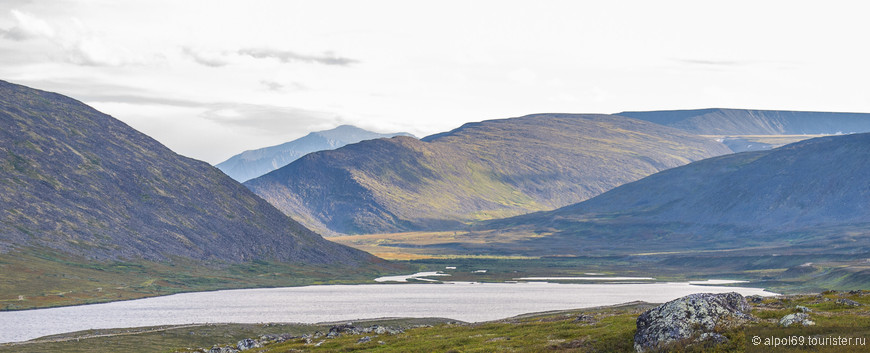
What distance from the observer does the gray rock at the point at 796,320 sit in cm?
5099

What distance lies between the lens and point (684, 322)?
49031 mm

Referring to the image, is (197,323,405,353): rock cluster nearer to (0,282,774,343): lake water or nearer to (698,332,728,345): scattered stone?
(698,332,728,345): scattered stone

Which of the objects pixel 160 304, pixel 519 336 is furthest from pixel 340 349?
pixel 160 304

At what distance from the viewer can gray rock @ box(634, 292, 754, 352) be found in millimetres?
48469

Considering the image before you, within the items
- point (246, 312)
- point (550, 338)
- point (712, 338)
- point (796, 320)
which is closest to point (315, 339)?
point (550, 338)

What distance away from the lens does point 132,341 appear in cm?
11388

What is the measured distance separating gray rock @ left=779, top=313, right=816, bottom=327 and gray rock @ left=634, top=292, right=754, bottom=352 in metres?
2.35

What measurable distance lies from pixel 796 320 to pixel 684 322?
328 inches

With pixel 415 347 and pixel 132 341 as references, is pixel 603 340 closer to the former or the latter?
pixel 415 347

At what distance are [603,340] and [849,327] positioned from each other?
14656 millimetres

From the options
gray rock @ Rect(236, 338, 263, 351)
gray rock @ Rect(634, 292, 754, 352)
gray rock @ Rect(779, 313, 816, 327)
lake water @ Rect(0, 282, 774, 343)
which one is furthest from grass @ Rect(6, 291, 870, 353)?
lake water @ Rect(0, 282, 774, 343)

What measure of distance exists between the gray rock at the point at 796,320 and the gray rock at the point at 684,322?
2348mm

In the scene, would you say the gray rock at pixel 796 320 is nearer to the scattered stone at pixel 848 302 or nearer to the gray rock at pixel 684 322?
the gray rock at pixel 684 322

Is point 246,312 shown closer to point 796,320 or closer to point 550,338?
point 550,338
